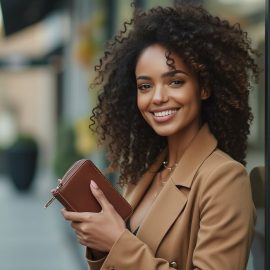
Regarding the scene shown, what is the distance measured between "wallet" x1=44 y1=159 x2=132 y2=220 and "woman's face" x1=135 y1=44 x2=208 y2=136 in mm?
258

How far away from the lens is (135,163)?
262 centimetres

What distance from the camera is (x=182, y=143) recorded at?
238cm

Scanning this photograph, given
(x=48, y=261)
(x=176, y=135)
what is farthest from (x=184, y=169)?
(x=48, y=261)

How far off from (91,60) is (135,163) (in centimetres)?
657

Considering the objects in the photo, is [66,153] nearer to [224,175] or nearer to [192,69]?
[192,69]

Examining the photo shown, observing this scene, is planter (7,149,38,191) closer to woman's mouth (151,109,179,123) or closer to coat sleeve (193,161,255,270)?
woman's mouth (151,109,179,123)

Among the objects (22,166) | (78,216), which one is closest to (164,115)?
(78,216)

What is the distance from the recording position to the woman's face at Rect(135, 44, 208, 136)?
221cm

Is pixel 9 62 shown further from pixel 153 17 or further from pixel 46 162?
pixel 153 17

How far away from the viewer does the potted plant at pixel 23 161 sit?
15.9 metres

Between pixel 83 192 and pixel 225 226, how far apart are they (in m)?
0.45

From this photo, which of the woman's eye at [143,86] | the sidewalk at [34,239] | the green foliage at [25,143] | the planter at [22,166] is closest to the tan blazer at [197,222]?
the woman's eye at [143,86]

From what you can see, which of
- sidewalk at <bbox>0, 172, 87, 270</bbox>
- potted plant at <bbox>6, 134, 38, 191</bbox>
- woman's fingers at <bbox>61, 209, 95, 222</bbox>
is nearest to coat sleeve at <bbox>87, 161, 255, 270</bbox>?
woman's fingers at <bbox>61, 209, 95, 222</bbox>

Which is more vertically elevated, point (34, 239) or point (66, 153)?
point (66, 153)
